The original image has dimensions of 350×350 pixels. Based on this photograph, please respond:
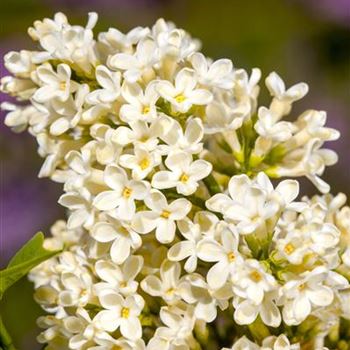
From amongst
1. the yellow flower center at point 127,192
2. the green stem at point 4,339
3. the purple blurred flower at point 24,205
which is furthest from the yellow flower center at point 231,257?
the purple blurred flower at point 24,205

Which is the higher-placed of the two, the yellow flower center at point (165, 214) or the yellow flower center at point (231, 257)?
the yellow flower center at point (165, 214)

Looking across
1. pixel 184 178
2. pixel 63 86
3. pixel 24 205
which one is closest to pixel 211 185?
pixel 184 178

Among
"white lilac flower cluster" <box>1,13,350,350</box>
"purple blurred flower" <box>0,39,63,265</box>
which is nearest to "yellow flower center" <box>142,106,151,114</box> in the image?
"white lilac flower cluster" <box>1,13,350,350</box>

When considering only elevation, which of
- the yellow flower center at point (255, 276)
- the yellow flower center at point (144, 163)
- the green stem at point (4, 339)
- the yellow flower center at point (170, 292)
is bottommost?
the green stem at point (4, 339)

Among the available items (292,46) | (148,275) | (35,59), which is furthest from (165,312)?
(292,46)

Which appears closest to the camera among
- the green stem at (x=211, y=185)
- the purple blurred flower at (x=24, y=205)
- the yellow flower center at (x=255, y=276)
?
the yellow flower center at (x=255, y=276)

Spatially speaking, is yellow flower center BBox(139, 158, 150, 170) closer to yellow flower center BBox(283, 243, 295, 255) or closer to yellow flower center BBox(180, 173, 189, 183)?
yellow flower center BBox(180, 173, 189, 183)

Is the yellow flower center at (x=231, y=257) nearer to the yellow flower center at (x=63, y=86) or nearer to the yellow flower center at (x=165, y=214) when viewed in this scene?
the yellow flower center at (x=165, y=214)

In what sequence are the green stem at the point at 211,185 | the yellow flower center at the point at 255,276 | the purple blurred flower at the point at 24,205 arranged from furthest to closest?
the purple blurred flower at the point at 24,205, the green stem at the point at 211,185, the yellow flower center at the point at 255,276
